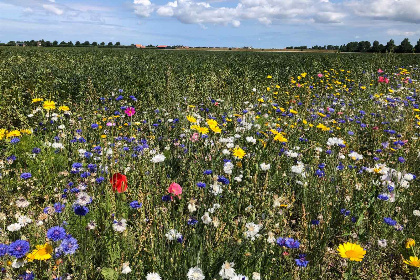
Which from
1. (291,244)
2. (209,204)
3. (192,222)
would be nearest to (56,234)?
(192,222)

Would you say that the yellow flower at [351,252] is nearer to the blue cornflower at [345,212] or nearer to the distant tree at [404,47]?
the blue cornflower at [345,212]

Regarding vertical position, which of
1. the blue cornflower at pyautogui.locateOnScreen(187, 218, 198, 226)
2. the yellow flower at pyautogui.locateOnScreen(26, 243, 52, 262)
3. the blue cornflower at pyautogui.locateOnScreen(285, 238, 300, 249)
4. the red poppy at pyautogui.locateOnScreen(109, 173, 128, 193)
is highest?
the red poppy at pyautogui.locateOnScreen(109, 173, 128, 193)

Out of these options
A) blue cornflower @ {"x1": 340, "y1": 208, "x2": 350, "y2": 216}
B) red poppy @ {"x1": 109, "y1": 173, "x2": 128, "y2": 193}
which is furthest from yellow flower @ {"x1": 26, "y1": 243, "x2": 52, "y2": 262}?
blue cornflower @ {"x1": 340, "y1": 208, "x2": 350, "y2": 216}

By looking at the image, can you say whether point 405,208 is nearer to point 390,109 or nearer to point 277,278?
point 277,278

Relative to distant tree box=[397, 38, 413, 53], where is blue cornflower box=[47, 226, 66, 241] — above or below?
below

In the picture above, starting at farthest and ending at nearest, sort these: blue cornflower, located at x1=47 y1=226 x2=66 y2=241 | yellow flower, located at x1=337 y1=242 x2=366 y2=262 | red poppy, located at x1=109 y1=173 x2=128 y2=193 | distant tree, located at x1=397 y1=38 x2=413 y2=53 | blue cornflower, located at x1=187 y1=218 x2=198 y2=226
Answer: distant tree, located at x1=397 y1=38 x2=413 y2=53
red poppy, located at x1=109 y1=173 x2=128 y2=193
blue cornflower, located at x1=187 y1=218 x2=198 y2=226
yellow flower, located at x1=337 y1=242 x2=366 y2=262
blue cornflower, located at x1=47 y1=226 x2=66 y2=241

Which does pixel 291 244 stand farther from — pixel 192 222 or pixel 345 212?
pixel 345 212

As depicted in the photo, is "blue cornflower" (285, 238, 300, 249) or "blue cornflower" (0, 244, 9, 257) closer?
"blue cornflower" (0, 244, 9, 257)

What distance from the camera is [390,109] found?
20.5 ft

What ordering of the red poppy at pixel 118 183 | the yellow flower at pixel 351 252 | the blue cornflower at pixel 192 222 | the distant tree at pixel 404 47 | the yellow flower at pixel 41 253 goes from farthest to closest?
1. the distant tree at pixel 404 47
2. the red poppy at pixel 118 183
3. the blue cornflower at pixel 192 222
4. the yellow flower at pixel 351 252
5. the yellow flower at pixel 41 253

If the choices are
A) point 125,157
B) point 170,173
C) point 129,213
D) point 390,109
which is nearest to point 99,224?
point 129,213

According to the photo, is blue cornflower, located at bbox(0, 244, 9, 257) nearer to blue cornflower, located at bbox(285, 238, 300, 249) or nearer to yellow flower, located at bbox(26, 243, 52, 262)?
yellow flower, located at bbox(26, 243, 52, 262)

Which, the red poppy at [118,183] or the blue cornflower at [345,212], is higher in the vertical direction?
the red poppy at [118,183]

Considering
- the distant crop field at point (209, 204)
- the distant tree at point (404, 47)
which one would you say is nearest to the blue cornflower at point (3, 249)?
the distant crop field at point (209, 204)
